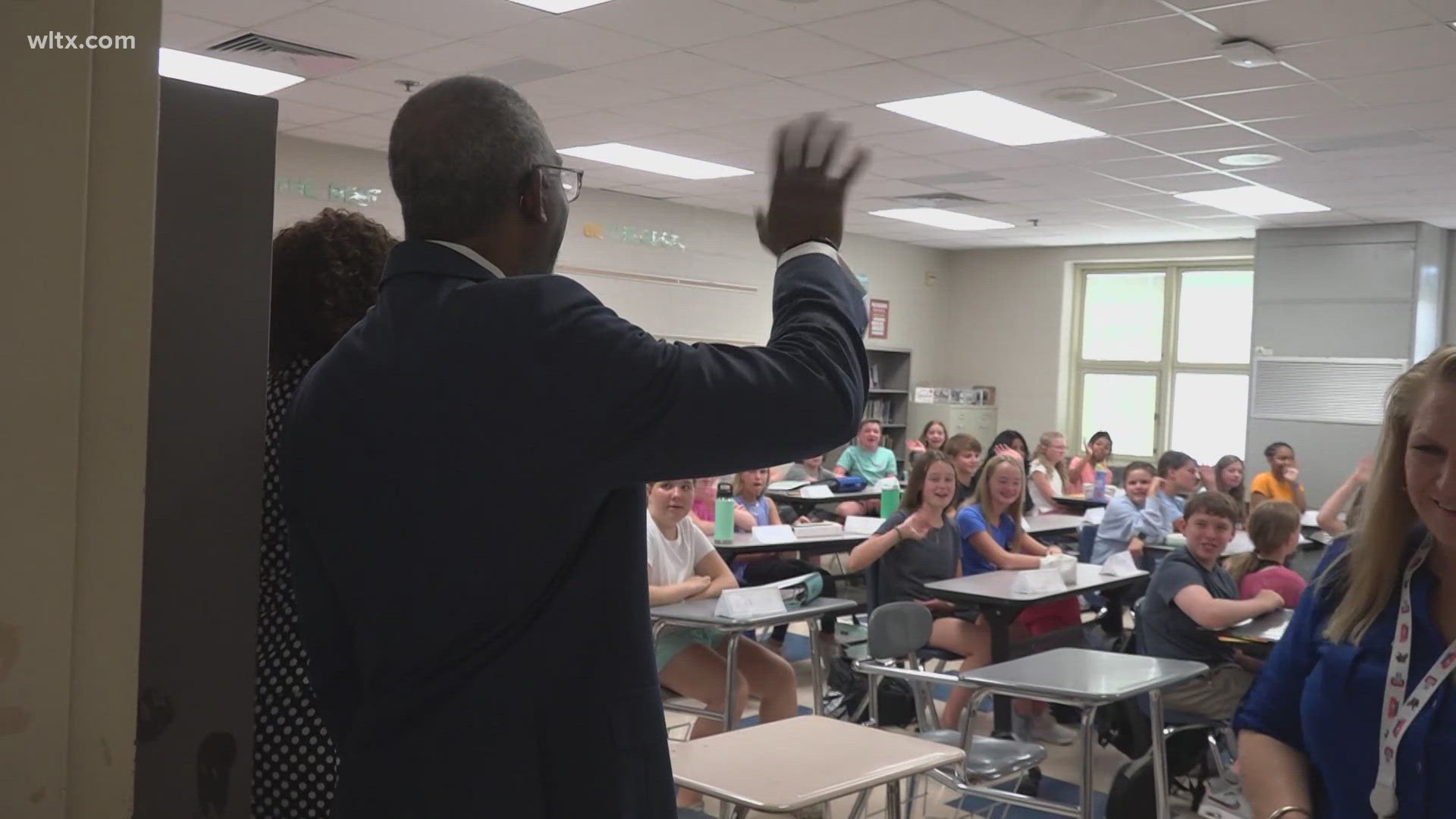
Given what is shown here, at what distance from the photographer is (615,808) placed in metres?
1.04

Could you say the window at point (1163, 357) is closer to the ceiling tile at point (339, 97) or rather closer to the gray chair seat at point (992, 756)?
the ceiling tile at point (339, 97)

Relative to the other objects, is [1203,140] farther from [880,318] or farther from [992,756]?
[880,318]

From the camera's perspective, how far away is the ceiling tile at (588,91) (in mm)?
6051

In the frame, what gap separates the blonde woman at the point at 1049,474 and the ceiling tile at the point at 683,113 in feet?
11.3

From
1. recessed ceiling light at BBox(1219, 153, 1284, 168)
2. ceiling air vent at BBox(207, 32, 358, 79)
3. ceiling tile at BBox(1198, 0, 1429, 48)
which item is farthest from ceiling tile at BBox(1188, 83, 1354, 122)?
ceiling air vent at BBox(207, 32, 358, 79)

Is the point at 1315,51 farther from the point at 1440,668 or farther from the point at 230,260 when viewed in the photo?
the point at 230,260

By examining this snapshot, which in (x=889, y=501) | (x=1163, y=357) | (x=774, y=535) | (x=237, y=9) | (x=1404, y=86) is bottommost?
(x=774, y=535)

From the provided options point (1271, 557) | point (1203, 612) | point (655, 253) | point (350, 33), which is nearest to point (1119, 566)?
point (1271, 557)

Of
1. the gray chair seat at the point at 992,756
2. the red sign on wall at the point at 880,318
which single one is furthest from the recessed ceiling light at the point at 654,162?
the gray chair seat at the point at 992,756

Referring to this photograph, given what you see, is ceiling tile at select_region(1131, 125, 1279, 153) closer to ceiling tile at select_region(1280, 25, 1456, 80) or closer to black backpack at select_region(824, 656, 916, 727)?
ceiling tile at select_region(1280, 25, 1456, 80)

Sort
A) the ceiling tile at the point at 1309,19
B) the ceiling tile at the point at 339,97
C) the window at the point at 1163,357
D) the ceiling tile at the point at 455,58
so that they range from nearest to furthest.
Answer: the ceiling tile at the point at 1309,19, the ceiling tile at the point at 455,58, the ceiling tile at the point at 339,97, the window at the point at 1163,357

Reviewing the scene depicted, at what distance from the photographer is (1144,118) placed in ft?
21.1

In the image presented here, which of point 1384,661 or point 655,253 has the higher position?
point 655,253

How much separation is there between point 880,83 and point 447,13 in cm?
212
